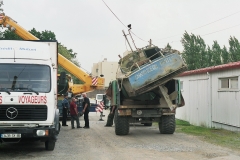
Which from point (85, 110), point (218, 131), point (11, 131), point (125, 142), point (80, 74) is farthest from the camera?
point (80, 74)

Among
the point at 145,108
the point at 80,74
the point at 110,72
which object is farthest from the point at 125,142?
the point at 110,72

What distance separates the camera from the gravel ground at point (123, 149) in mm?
10992

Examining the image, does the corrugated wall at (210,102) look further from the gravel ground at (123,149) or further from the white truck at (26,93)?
the white truck at (26,93)

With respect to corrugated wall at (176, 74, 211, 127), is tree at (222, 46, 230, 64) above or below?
above

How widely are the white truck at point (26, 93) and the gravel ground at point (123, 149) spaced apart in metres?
0.61

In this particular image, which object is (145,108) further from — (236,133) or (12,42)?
(12,42)

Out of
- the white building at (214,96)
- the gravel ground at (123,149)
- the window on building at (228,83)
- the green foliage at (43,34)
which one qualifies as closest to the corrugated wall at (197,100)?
the white building at (214,96)

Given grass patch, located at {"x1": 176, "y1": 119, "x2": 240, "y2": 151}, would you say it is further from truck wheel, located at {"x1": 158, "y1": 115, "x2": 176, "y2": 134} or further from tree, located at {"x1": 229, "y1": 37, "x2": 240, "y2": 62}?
tree, located at {"x1": 229, "y1": 37, "x2": 240, "y2": 62}

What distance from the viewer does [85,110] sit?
19.1 meters

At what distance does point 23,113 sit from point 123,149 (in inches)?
127

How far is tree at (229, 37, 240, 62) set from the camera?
49156 mm

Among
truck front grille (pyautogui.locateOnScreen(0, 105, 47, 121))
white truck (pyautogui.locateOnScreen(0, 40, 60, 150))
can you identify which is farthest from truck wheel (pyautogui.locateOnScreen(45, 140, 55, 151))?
truck front grille (pyautogui.locateOnScreen(0, 105, 47, 121))

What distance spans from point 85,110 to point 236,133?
6747mm

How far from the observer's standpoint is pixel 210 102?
1984cm
